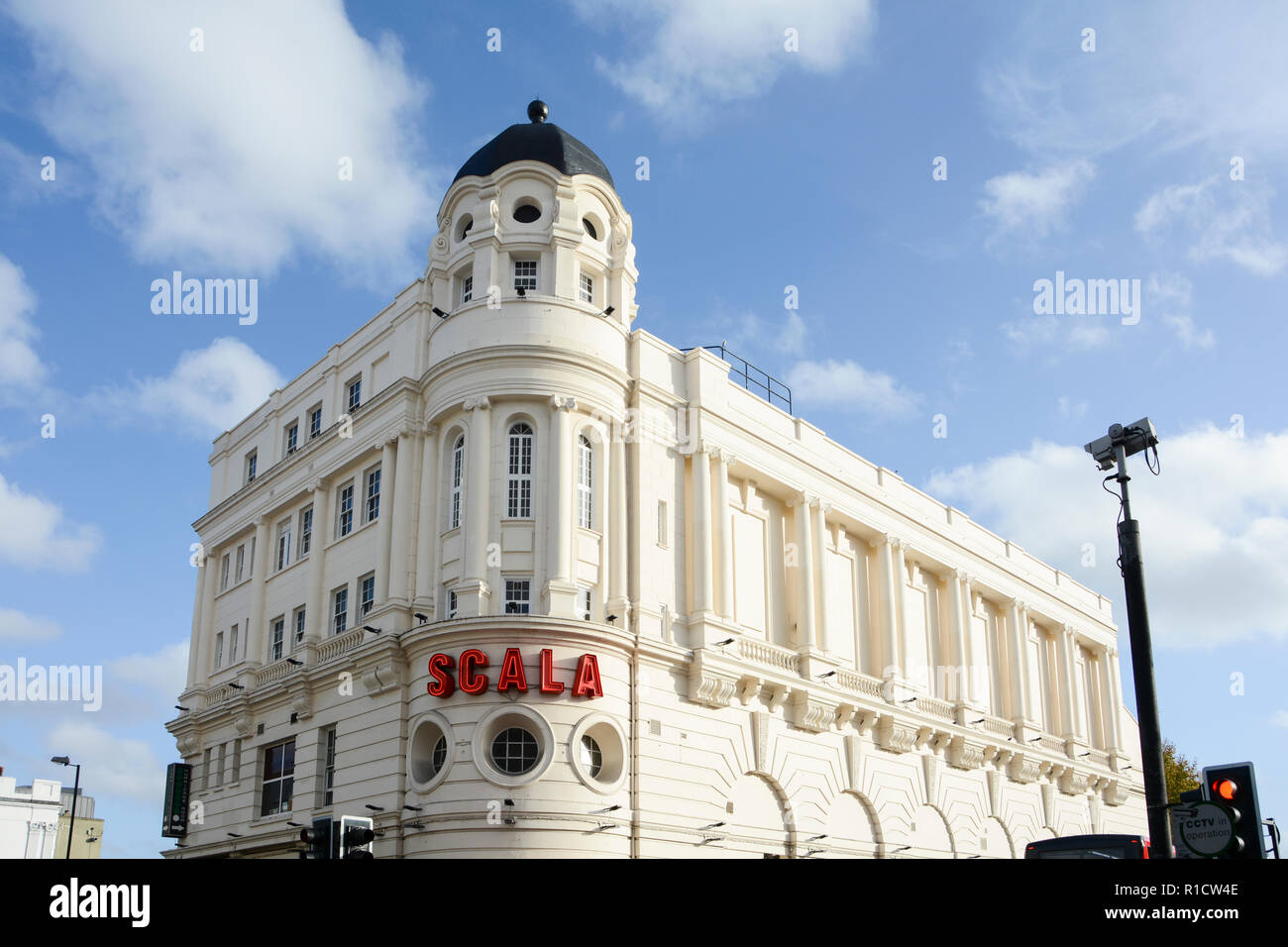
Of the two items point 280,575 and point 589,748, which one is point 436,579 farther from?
point 280,575

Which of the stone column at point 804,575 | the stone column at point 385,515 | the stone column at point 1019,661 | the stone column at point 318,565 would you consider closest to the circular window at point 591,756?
the stone column at point 385,515

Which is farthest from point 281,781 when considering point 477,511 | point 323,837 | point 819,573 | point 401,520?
point 323,837

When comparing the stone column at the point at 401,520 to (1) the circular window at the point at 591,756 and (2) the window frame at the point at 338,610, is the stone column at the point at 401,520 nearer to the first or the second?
(2) the window frame at the point at 338,610

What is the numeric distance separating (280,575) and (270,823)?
9.06 m

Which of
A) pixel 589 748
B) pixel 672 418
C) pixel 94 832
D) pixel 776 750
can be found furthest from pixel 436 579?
pixel 94 832

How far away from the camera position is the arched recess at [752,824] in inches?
1377

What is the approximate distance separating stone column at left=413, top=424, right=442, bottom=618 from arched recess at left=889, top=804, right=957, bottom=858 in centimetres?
1880

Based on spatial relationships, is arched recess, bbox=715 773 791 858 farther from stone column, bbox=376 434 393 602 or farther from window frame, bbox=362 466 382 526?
window frame, bbox=362 466 382 526

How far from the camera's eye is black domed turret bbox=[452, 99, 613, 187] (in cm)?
3900

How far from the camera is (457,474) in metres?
36.6

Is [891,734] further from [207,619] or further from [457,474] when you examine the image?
[207,619]

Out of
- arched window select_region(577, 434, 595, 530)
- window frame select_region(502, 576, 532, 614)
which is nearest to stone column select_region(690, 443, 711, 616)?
arched window select_region(577, 434, 595, 530)

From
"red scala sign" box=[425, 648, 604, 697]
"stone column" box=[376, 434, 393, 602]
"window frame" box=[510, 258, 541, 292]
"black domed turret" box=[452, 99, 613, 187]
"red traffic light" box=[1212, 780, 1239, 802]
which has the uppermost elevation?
"black domed turret" box=[452, 99, 613, 187]

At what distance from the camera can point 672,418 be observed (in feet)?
129
